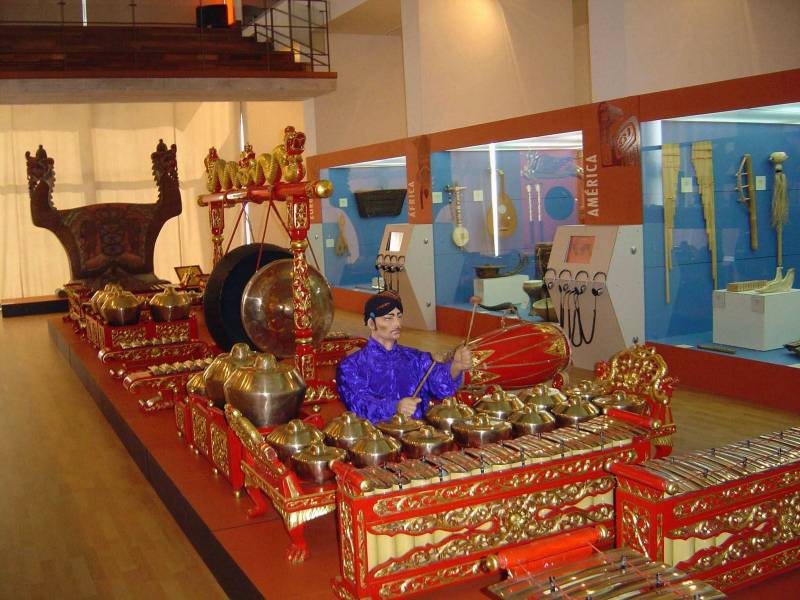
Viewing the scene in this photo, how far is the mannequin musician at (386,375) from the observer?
3400 millimetres

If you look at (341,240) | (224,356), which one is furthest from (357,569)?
(341,240)

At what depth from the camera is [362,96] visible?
1220cm

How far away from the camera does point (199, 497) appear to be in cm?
332

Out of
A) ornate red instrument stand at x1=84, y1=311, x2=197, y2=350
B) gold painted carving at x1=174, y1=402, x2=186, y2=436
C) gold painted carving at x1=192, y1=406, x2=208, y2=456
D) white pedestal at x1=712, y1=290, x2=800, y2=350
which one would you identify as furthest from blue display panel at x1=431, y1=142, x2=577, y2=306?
gold painted carving at x1=192, y1=406, x2=208, y2=456

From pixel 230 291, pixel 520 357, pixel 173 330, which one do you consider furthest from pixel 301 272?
pixel 173 330

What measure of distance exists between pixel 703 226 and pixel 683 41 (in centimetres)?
207

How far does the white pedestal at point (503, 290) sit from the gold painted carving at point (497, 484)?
17.1 feet

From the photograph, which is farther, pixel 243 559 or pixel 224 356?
pixel 224 356

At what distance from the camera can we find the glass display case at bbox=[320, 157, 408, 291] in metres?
10.2

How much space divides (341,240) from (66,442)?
20.5ft

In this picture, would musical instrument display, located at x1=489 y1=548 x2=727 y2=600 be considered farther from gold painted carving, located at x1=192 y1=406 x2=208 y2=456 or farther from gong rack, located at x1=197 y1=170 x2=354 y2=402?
gong rack, located at x1=197 y1=170 x2=354 y2=402

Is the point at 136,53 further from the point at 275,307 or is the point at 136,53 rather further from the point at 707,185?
the point at 707,185

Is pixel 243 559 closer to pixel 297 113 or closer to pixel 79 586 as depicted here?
pixel 79 586

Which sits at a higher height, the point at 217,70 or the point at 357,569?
the point at 217,70
